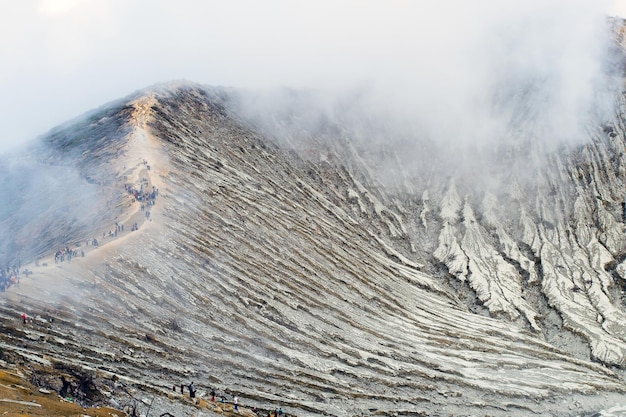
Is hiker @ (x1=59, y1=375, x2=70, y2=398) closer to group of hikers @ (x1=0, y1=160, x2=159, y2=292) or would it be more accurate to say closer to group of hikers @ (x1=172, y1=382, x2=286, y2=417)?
group of hikers @ (x1=172, y1=382, x2=286, y2=417)

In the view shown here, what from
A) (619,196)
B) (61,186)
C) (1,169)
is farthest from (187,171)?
(619,196)

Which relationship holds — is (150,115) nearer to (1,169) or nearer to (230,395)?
(1,169)

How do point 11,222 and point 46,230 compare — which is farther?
point 11,222

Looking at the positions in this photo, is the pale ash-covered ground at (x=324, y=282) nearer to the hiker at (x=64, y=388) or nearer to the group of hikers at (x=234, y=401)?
the group of hikers at (x=234, y=401)

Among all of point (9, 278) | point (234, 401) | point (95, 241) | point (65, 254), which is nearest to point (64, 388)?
point (234, 401)

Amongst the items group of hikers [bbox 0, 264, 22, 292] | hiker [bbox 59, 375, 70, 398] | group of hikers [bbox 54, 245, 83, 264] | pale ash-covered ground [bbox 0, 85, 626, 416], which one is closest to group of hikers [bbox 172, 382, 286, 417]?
pale ash-covered ground [bbox 0, 85, 626, 416]

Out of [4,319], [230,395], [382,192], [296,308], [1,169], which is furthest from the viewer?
[382,192]

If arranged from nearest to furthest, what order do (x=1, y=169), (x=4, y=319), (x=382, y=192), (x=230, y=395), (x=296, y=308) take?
1. (x=4, y=319)
2. (x=230, y=395)
3. (x=296, y=308)
4. (x=1, y=169)
5. (x=382, y=192)

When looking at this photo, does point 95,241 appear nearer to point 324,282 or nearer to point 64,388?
point 64,388
